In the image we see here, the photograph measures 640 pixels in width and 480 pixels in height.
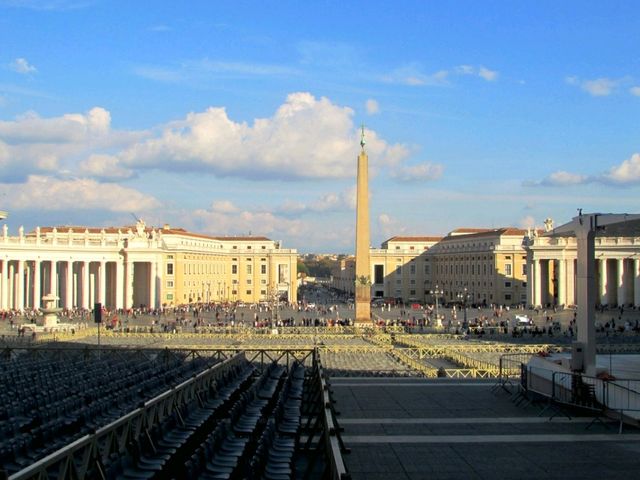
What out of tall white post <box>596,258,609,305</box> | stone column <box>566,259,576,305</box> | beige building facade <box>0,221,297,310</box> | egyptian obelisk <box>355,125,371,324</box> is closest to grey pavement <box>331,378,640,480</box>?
egyptian obelisk <box>355,125,371,324</box>

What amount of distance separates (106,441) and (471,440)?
19.1ft

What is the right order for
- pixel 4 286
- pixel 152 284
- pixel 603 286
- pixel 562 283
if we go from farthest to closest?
pixel 152 284
pixel 562 283
pixel 603 286
pixel 4 286

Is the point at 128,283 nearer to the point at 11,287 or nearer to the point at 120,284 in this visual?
the point at 120,284

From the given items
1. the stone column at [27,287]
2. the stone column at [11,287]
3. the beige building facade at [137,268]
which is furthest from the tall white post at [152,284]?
the stone column at [11,287]

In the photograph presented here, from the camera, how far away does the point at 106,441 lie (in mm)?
9734

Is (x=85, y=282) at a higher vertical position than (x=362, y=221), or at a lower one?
lower

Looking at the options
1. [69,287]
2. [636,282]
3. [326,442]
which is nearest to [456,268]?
[636,282]

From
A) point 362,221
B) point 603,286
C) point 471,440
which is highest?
point 362,221

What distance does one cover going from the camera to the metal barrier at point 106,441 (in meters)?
7.57

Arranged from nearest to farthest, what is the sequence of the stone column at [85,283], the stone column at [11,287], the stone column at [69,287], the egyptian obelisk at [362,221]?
the egyptian obelisk at [362,221] < the stone column at [11,287] < the stone column at [69,287] < the stone column at [85,283]

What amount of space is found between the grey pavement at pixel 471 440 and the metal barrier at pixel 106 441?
9.04 feet

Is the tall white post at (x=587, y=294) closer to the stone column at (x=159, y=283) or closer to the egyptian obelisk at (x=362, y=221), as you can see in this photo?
the egyptian obelisk at (x=362, y=221)

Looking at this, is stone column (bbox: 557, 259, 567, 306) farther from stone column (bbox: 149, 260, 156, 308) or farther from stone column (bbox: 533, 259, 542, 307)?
stone column (bbox: 149, 260, 156, 308)

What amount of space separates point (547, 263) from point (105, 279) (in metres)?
48.1
